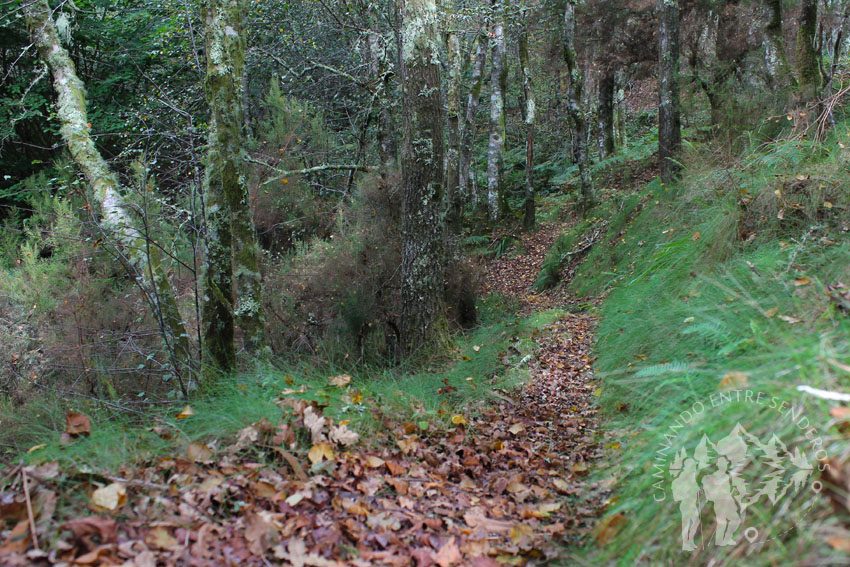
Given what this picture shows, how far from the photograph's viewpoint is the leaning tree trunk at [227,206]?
5.80m

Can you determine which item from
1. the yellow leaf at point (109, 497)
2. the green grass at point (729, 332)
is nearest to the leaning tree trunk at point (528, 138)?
the green grass at point (729, 332)

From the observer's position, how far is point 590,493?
3.25 metres

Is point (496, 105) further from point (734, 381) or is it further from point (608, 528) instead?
point (608, 528)

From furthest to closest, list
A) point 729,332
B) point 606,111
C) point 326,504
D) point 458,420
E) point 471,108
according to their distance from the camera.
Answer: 1. point 606,111
2. point 471,108
3. point 458,420
4. point 729,332
5. point 326,504

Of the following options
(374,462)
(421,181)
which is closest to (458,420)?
(374,462)

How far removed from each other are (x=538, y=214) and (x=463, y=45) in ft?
19.4

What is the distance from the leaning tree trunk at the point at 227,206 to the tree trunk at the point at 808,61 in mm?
7620

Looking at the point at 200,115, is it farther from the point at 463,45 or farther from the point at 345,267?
the point at 463,45

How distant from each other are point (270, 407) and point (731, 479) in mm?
2761

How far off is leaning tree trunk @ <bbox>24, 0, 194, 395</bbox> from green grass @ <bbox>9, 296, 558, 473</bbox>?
1177 millimetres

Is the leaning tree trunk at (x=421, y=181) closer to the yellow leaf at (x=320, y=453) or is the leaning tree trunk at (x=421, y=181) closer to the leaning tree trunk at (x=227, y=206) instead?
the leaning tree trunk at (x=227, y=206)

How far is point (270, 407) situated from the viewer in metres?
3.66

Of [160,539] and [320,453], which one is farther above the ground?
[160,539]

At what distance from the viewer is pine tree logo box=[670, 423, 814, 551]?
7.16ft
